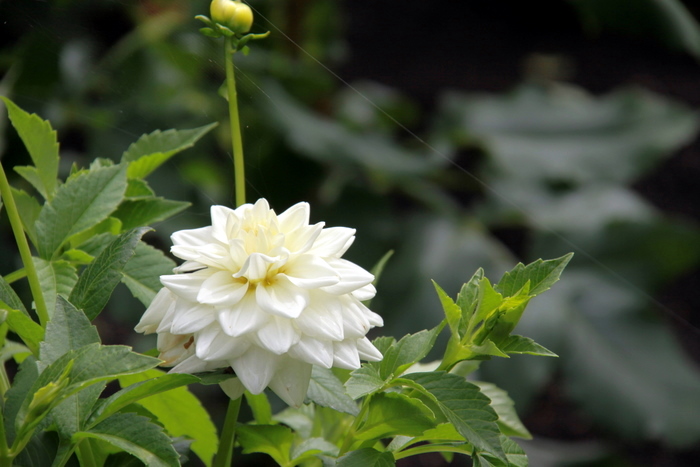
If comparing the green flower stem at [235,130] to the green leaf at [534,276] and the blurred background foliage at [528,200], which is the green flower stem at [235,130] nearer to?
the green leaf at [534,276]

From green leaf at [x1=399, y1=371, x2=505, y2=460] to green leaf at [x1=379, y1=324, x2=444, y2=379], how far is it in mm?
13

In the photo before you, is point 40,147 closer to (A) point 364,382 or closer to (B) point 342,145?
(A) point 364,382

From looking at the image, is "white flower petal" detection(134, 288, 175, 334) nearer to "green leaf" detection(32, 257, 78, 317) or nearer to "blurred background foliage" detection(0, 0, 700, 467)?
"green leaf" detection(32, 257, 78, 317)

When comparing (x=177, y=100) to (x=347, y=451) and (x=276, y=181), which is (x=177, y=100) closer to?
(x=276, y=181)

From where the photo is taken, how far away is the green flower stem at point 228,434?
246mm

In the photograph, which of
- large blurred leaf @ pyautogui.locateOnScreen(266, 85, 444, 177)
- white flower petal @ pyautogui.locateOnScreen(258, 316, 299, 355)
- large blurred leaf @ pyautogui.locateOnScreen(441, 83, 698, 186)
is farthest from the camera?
large blurred leaf @ pyautogui.locateOnScreen(441, 83, 698, 186)

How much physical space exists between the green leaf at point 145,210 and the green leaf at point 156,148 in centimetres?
2

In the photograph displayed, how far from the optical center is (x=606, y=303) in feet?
3.86

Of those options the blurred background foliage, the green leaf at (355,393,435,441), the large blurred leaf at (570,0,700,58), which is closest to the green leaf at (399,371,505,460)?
the green leaf at (355,393,435,441)

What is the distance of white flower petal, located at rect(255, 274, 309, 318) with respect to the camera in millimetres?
200

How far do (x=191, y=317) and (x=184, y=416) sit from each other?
96mm

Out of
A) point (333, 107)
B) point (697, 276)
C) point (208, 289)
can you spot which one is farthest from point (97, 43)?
point (697, 276)

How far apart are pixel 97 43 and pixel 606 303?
97 centimetres

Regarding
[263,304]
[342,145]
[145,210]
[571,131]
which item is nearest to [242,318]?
[263,304]
